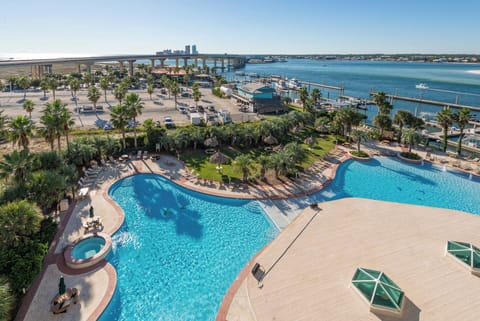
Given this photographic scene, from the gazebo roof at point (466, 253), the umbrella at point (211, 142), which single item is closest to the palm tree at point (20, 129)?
the umbrella at point (211, 142)

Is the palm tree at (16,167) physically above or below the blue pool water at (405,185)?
above

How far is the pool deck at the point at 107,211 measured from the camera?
14078 millimetres

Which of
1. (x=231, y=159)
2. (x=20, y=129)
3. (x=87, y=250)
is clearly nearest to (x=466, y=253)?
(x=87, y=250)

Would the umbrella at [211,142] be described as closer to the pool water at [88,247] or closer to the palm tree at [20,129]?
the palm tree at [20,129]

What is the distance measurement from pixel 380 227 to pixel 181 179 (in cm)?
1857

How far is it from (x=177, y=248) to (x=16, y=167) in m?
12.7

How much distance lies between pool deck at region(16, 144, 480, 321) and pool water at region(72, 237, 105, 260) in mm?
776

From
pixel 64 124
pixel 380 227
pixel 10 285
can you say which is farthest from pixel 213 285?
pixel 64 124

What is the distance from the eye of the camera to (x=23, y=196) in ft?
59.7

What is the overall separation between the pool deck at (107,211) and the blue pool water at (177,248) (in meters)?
0.77

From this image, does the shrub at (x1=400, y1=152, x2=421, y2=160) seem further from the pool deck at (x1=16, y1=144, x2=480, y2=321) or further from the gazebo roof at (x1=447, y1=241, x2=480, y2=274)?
the gazebo roof at (x1=447, y1=241, x2=480, y2=274)

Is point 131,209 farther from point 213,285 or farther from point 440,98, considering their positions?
point 440,98

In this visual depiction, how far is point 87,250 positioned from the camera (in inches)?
725

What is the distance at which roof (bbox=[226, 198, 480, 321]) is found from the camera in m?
12.2
